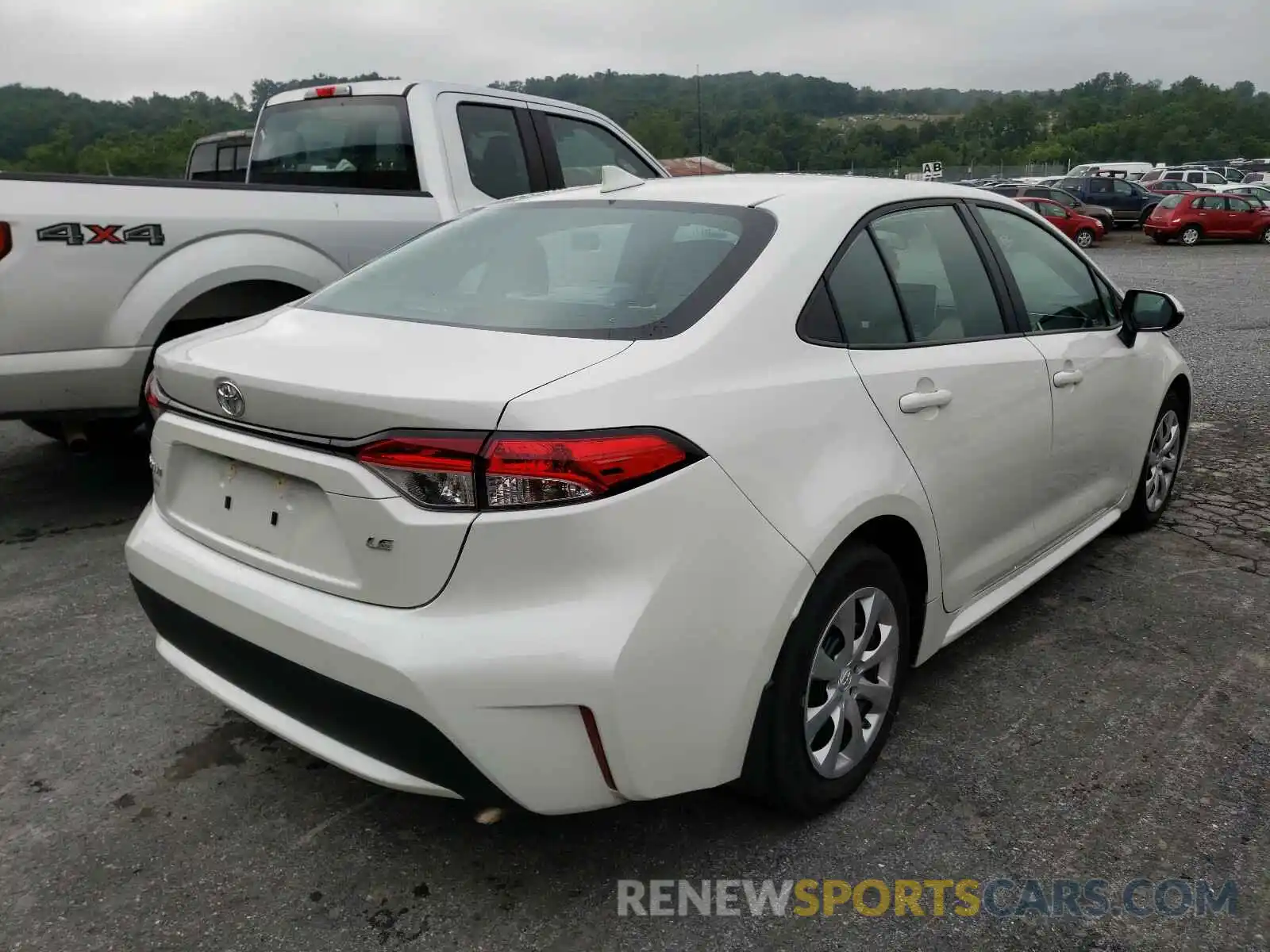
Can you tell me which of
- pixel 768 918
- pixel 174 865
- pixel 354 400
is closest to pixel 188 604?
pixel 174 865

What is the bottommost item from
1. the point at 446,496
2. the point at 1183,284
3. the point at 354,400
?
the point at 1183,284

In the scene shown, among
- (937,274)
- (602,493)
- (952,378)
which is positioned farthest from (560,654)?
(937,274)

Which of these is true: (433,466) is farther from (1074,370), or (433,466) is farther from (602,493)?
(1074,370)

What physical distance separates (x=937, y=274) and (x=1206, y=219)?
27.8 metres

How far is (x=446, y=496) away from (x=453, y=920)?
0.99 metres

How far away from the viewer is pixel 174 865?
7.80 ft

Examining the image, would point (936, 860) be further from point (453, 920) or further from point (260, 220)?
point (260, 220)

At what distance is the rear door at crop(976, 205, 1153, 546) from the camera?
11.1 ft

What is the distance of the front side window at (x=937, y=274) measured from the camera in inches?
112

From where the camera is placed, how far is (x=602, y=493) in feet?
6.27

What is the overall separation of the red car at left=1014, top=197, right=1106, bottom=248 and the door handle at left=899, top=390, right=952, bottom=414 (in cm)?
2454

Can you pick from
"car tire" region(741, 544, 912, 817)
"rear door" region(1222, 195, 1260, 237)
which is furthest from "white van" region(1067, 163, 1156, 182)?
"car tire" region(741, 544, 912, 817)

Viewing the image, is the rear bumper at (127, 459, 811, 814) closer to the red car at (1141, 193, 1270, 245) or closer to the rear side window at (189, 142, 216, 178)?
the rear side window at (189, 142, 216, 178)

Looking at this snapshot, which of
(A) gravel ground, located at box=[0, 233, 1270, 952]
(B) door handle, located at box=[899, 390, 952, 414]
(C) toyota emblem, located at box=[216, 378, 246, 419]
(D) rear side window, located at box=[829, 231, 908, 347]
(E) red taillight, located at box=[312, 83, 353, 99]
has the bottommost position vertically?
(A) gravel ground, located at box=[0, 233, 1270, 952]
